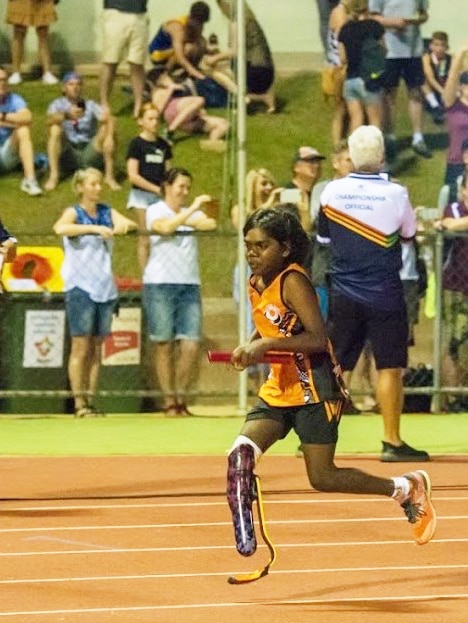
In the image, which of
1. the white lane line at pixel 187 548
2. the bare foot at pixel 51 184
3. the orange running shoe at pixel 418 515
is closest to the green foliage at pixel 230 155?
the bare foot at pixel 51 184

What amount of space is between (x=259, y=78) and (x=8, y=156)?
3.13m

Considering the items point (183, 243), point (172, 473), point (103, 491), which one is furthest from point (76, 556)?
point (183, 243)

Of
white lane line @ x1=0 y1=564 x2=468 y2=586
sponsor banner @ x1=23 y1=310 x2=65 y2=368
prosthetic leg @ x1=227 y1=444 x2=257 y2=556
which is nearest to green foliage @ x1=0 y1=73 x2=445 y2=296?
sponsor banner @ x1=23 y1=310 x2=65 y2=368

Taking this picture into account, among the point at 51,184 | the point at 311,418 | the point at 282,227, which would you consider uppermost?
the point at 282,227

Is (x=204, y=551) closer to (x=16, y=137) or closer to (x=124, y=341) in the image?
(x=124, y=341)

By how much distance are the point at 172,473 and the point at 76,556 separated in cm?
310

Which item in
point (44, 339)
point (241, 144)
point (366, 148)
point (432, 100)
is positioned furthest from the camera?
point (432, 100)

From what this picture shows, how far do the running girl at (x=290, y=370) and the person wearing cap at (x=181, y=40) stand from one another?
1190 centimetres

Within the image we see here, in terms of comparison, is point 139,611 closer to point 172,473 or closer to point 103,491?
point 103,491

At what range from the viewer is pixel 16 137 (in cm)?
1866

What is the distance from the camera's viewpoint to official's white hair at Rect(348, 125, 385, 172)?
11.2 m

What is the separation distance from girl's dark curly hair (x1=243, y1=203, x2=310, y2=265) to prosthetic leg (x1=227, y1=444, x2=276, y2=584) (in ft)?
2.96

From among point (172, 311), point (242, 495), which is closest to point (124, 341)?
point (172, 311)

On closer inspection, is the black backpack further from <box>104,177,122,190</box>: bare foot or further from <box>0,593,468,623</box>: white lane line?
<box>0,593,468,623</box>: white lane line
